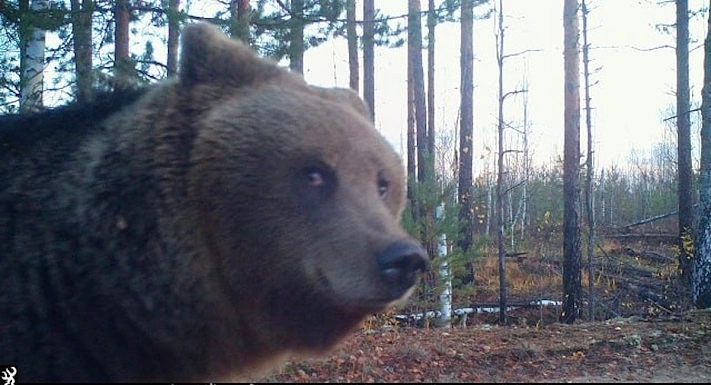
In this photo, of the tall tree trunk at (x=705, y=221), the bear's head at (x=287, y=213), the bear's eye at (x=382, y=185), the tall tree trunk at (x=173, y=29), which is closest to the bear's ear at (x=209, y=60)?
the bear's head at (x=287, y=213)

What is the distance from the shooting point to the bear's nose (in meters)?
2.48

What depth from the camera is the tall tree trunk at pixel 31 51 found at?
9.66 m

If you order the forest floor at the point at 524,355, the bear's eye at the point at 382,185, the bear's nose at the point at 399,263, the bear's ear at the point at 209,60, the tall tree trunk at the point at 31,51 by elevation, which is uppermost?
the tall tree trunk at the point at 31,51

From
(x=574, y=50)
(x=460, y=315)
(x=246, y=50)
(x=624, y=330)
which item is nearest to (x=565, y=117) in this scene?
(x=574, y=50)

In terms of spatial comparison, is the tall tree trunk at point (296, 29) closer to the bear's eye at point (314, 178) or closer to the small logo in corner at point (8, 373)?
the bear's eye at point (314, 178)

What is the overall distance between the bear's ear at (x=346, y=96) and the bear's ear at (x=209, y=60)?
0.34m

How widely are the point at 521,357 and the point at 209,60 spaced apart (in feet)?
15.2

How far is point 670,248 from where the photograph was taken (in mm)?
31078

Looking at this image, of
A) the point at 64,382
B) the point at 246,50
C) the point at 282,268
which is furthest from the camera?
the point at 246,50

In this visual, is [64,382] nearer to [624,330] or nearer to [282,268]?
[282,268]

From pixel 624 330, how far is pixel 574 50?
1041 centimetres

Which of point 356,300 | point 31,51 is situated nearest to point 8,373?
point 356,300

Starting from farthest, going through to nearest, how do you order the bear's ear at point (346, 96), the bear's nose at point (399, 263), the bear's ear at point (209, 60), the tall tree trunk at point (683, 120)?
the tall tree trunk at point (683, 120) → the bear's ear at point (346, 96) → the bear's ear at point (209, 60) → the bear's nose at point (399, 263)

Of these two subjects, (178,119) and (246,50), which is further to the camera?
(246,50)
